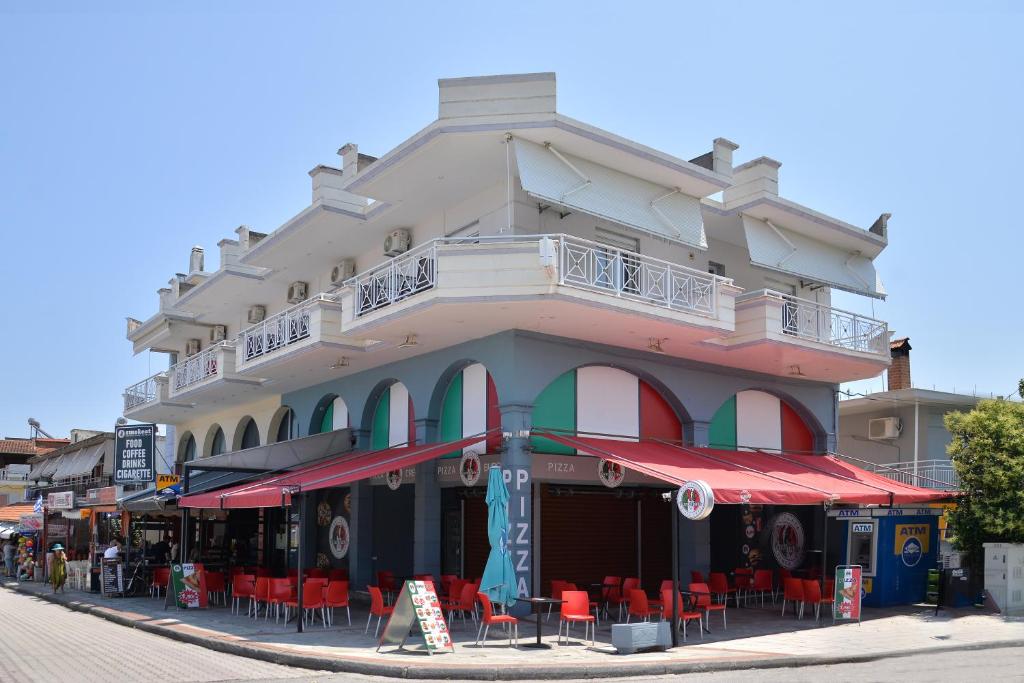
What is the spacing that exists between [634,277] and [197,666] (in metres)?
9.93

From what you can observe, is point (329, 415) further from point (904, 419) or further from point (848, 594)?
point (904, 419)

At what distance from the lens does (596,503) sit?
20.3m

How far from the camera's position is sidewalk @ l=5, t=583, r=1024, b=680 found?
12.3 metres

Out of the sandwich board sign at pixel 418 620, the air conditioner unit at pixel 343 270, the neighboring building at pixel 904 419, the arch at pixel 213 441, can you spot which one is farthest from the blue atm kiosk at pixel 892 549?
the arch at pixel 213 441

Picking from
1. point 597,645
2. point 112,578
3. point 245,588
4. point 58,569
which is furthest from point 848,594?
point 58,569

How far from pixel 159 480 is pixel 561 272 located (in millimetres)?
11435

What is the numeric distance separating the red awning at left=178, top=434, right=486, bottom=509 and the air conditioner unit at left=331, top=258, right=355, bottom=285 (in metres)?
5.14

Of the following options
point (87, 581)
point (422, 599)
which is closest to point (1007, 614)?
point (422, 599)

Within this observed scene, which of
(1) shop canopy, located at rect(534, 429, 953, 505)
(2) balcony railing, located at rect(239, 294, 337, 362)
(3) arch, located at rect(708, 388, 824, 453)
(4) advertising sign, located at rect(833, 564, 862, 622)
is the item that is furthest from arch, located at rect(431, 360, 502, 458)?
(4) advertising sign, located at rect(833, 564, 862, 622)

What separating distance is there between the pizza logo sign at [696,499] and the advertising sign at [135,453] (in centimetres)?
1474

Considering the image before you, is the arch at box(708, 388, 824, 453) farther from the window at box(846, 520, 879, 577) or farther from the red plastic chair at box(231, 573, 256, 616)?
the red plastic chair at box(231, 573, 256, 616)

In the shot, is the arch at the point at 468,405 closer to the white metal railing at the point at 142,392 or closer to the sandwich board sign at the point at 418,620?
the sandwich board sign at the point at 418,620

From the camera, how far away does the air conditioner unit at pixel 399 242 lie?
2100 cm

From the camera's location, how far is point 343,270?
23562mm
